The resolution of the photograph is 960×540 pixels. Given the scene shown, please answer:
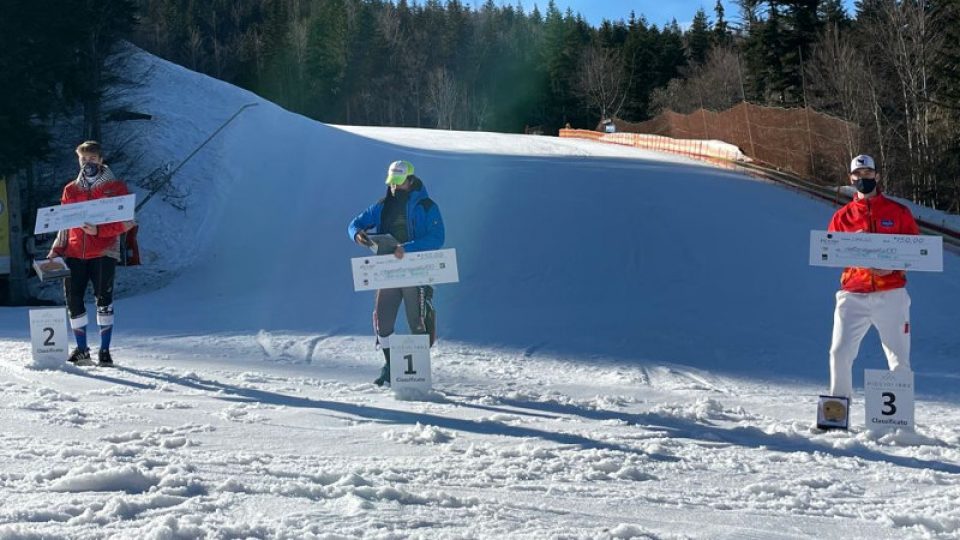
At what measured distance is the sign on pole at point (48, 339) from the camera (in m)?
9.08

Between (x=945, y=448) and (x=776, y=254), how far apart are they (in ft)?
38.3

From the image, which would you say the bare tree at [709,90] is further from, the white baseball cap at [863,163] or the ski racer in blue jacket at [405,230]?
the white baseball cap at [863,163]

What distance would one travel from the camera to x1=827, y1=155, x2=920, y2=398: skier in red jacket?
7.03 metres

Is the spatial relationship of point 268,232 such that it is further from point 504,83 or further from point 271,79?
point 504,83

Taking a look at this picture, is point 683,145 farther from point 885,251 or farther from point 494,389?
point 885,251

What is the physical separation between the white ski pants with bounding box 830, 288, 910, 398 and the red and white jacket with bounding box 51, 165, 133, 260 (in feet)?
20.3

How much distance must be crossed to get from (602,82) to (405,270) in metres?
63.4

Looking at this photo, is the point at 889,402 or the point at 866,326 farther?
the point at 866,326

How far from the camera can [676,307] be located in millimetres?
14414

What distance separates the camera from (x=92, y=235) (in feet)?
29.4

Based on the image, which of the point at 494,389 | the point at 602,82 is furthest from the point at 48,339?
the point at 602,82

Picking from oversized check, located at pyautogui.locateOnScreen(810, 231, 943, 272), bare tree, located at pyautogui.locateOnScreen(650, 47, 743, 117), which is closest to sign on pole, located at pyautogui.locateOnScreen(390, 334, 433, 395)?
oversized check, located at pyautogui.locateOnScreen(810, 231, 943, 272)

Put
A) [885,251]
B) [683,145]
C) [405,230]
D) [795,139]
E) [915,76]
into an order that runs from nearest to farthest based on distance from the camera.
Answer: [885,251] < [405,230] < [795,139] < [915,76] < [683,145]

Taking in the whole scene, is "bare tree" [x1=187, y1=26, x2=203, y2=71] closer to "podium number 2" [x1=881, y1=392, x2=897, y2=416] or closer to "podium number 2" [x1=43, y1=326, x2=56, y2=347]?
"podium number 2" [x1=43, y1=326, x2=56, y2=347]
